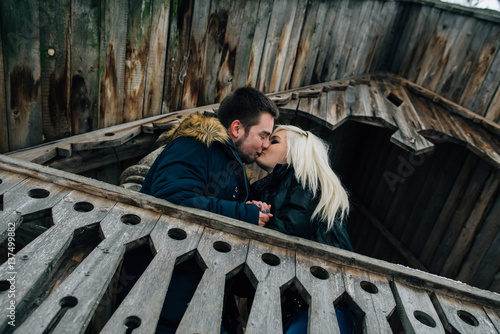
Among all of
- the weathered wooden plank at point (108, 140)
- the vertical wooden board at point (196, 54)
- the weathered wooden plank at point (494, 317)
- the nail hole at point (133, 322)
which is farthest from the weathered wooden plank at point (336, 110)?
the nail hole at point (133, 322)

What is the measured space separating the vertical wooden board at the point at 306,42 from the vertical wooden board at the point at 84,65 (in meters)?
2.35

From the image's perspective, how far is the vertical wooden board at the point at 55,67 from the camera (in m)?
2.05

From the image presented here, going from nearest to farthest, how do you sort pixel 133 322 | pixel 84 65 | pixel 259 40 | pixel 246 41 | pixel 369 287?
pixel 133 322
pixel 369 287
pixel 84 65
pixel 246 41
pixel 259 40

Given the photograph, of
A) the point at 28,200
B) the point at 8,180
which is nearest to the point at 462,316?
the point at 28,200

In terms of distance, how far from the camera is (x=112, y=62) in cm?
248

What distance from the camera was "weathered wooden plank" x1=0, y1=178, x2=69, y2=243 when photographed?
59.7 inches

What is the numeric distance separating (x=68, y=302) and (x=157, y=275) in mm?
319

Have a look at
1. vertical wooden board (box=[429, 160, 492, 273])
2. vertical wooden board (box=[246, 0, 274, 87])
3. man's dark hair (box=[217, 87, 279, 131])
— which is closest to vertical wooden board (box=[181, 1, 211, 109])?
man's dark hair (box=[217, 87, 279, 131])

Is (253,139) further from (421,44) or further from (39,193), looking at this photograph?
(421,44)

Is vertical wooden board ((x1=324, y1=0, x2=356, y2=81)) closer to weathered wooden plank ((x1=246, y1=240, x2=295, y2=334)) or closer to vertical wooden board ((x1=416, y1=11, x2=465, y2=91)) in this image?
vertical wooden board ((x1=416, y1=11, x2=465, y2=91))

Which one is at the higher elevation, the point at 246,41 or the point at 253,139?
the point at 246,41

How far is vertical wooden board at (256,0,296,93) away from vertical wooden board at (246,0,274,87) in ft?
0.15

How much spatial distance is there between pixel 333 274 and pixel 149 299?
81cm

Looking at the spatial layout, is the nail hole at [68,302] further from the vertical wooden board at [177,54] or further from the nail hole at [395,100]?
the nail hole at [395,100]
